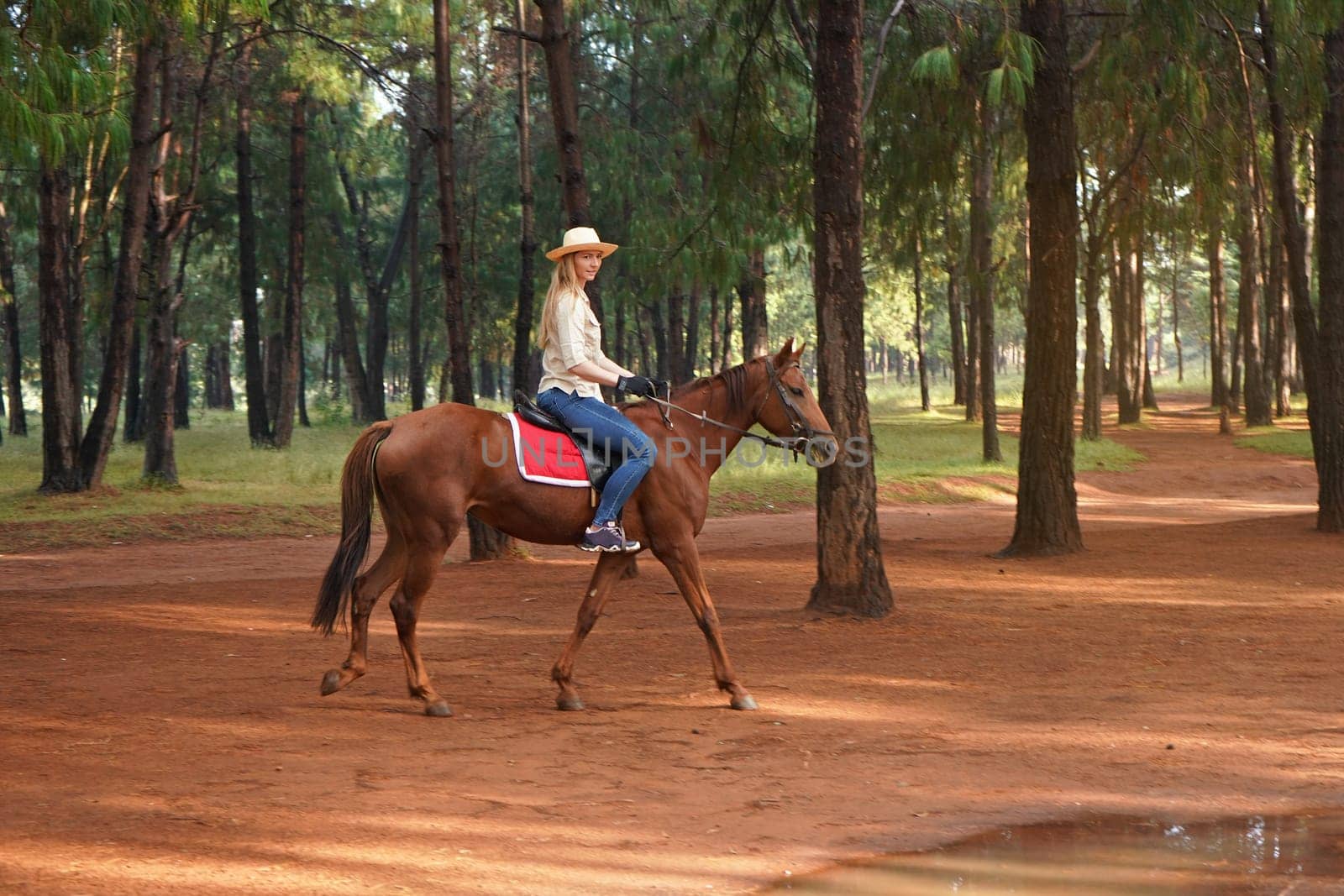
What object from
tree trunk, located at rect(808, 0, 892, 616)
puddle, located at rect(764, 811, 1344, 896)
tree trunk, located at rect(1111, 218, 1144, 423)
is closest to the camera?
puddle, located at rect(764, 811, 1344, 896)

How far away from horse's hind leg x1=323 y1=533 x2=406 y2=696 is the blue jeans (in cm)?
124

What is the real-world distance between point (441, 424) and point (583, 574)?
21.4 feet

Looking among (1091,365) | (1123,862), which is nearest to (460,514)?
(1123,862)

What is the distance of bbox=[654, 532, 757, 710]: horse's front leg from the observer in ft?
26.0

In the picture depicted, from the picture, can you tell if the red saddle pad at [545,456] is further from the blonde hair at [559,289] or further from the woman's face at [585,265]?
the woman's face at [585,265]

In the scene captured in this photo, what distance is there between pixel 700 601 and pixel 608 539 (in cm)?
68

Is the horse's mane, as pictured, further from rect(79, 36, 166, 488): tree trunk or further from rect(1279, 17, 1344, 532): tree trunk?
rect(79, 36, 166, 488): tree trunk

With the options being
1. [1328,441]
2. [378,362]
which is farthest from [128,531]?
[378,362]

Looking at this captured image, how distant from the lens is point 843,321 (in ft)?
35.9

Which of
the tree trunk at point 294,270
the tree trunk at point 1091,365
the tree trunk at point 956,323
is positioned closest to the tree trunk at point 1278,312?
the tree trunk at point 1091,365

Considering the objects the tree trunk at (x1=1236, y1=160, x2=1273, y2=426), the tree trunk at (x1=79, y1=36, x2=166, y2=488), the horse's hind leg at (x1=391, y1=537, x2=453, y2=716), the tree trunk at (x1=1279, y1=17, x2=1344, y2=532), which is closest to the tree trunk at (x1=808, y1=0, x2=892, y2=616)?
the horse's hind leg at (x1=391, y1=537, x2=453, y2=716)

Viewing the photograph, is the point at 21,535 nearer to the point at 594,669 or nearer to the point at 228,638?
the point at 228,638

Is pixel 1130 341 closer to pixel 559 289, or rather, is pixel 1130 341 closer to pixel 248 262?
pixel 248 262

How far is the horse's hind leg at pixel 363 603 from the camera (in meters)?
7.89
